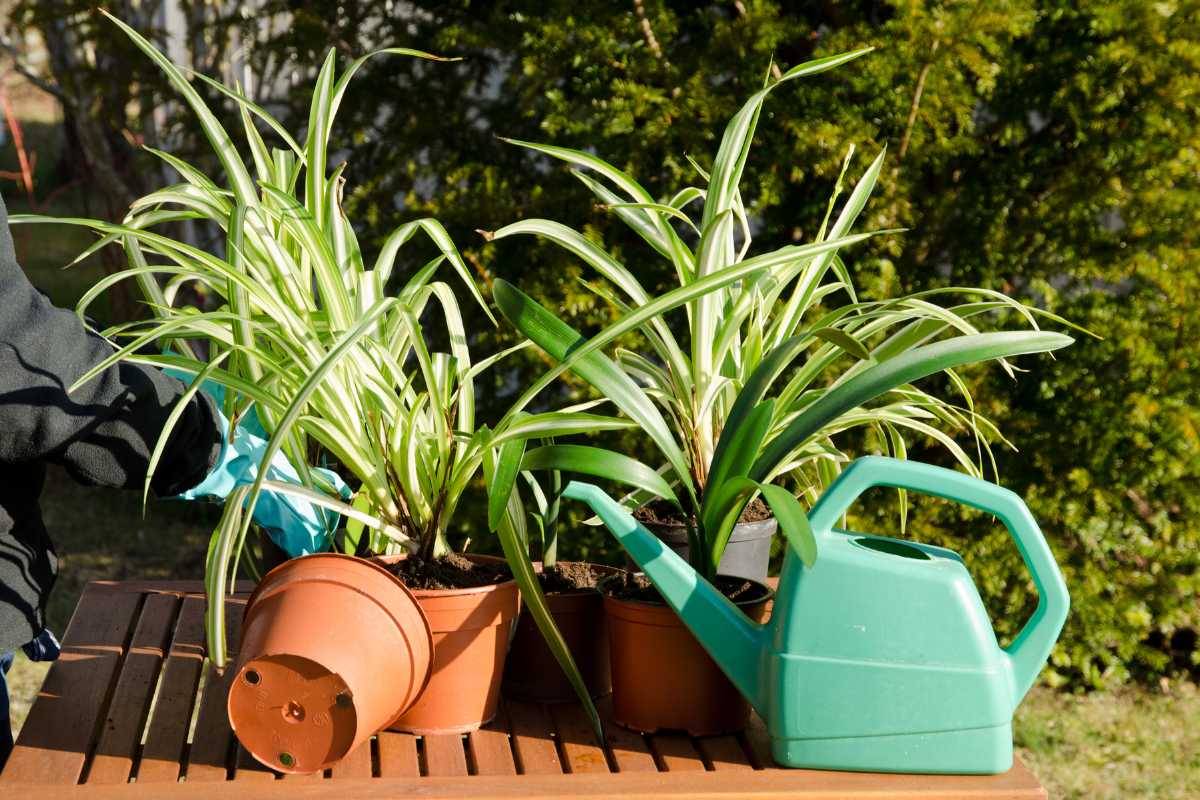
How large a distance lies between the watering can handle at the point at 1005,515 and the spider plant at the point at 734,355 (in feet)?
0.20

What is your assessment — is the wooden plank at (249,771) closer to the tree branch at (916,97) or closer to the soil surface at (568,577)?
the soil surface at (568,577)

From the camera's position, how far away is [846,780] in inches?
44.6

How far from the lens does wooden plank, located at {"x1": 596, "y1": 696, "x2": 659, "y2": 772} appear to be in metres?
1.19

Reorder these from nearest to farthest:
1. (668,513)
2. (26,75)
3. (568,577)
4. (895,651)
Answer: (895,651) < (568,577) < (668,513) < (26,75)

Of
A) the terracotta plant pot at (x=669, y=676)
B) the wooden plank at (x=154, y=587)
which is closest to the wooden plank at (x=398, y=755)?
the terracotta plant pot at (x=669, y=676)

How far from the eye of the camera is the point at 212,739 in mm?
1237

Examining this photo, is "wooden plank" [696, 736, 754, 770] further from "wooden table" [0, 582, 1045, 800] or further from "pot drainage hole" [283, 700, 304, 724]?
"pot drainage hole" [283, 700, 304, 724]

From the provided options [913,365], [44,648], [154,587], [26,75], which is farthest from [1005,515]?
[26,75]

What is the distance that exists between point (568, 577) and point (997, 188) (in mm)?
1821

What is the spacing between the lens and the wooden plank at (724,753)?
1181mm

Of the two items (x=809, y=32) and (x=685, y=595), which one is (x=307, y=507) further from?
(x=809, y=32)

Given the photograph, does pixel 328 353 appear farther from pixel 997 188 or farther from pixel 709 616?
pixel 997 188

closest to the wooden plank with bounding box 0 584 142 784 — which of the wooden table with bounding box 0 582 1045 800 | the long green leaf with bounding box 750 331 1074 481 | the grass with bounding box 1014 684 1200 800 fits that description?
the wooden table with bounding box 0 582 1045 800

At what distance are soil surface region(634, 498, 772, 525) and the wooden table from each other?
0.28m
